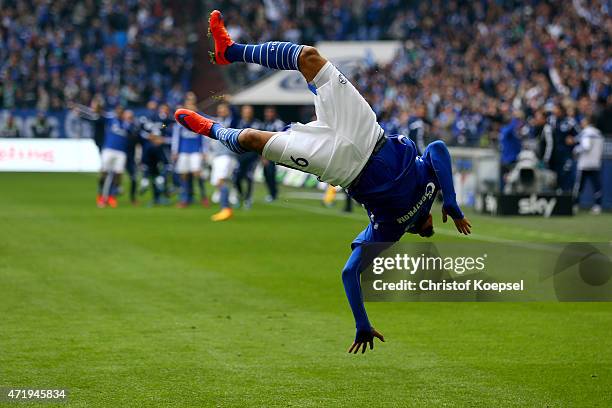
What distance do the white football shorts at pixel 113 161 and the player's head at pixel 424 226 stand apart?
61.1ft

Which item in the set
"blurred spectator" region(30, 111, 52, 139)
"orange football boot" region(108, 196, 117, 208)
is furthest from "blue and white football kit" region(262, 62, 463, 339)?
"blurred spectator" region(30, 111, 52, 139)

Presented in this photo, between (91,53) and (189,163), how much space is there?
63.7 ft

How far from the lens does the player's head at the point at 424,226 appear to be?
8398mm

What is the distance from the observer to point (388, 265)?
26.5 ft

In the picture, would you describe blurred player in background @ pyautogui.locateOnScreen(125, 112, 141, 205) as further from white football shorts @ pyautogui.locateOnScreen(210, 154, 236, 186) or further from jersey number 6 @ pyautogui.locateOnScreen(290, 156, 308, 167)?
jersey number 6 @ pyautogui.locateOnScreen(290, 156, 308, 167)

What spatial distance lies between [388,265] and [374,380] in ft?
4.32

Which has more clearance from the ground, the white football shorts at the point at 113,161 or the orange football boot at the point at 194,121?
the orange football boot at the point at 194,121

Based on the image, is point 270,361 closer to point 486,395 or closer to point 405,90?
point 486,395

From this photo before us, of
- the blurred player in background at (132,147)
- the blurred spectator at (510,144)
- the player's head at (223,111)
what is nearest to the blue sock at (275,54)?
the player's head at (223,111)

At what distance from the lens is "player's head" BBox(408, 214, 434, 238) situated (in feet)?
27.6

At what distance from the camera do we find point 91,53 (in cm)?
4397

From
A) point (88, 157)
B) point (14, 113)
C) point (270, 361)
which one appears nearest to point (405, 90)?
point (88, 157)

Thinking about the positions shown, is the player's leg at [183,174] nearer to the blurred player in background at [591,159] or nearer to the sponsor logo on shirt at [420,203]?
the blurred player in background at [591,159]

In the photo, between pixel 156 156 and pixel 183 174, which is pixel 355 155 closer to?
pixel 183 174
